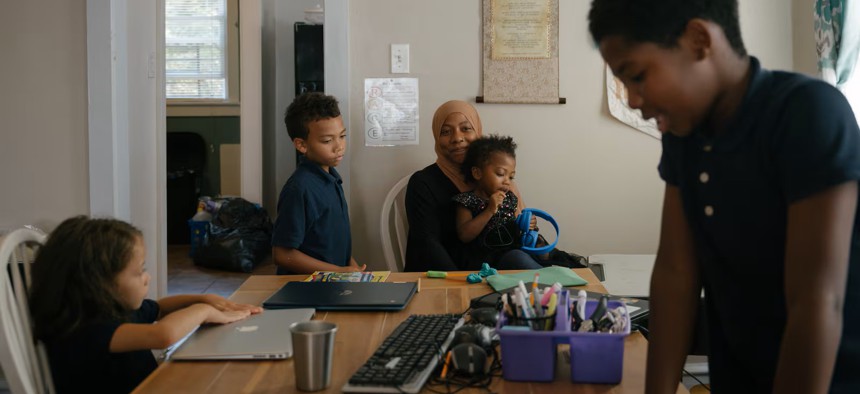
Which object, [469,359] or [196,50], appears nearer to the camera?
[469,359]

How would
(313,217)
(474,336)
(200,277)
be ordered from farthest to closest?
(200,277) < (313,217) < (474,336)

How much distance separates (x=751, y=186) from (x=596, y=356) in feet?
1.20

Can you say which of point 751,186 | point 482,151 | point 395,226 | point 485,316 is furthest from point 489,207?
point 751,186

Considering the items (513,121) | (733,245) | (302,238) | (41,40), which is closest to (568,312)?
(733,245)

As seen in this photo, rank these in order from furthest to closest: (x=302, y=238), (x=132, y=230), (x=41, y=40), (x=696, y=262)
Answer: (x=41, y=40), (x=302, y=238), (x=132, y=230), (x=696, y=262)

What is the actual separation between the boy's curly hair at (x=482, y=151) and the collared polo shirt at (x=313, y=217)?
560 mm

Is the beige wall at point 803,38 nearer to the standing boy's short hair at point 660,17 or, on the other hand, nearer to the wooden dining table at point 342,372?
the wooden dining table at point 342,372

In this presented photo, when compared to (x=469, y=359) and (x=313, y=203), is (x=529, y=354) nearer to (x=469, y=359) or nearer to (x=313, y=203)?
(x=469, y=359)

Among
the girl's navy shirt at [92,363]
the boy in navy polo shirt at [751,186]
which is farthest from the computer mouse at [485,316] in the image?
the girl's navy shirt at [92,363]

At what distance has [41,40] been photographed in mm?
3008

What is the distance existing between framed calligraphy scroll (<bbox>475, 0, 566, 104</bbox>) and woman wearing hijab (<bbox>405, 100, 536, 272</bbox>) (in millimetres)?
209

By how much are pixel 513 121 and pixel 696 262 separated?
2.35 meters

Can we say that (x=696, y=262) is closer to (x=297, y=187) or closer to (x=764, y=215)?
(x=764, y=215)

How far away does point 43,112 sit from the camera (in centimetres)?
303
